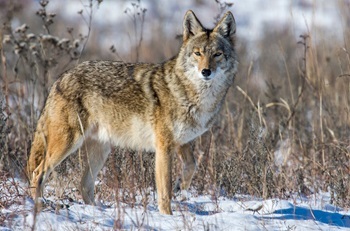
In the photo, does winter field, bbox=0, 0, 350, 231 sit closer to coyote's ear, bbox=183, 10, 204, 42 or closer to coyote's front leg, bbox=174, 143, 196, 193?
coyote's front leg, bbox=174, 143, 196, 193

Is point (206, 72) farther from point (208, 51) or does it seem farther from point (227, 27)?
point (227, 27)

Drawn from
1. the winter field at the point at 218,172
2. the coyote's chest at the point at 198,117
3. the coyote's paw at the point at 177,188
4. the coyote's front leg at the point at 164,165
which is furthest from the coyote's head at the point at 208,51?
the coyote's paw at the point at 177,188

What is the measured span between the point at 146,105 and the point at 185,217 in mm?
1309

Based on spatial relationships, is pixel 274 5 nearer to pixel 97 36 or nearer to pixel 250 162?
pixel 97 36

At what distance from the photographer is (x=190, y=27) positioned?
566 cm

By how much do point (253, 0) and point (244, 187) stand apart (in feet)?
58.3

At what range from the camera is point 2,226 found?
4.12m

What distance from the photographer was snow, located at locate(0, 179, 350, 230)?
4156mm

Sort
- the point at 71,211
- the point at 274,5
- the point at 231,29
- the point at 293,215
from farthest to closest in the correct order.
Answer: the point at 274,5 < the point at 231,29 < the point at 293,215 < the point at 71,211

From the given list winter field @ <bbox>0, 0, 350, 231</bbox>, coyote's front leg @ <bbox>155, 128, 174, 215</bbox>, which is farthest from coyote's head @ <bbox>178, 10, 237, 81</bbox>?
winter field @ <bbox>0, 0, 350, 231</bbox>

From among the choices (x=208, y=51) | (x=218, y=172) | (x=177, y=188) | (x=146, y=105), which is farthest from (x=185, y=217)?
(x=218, y=172)

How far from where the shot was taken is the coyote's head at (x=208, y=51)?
5305 mm

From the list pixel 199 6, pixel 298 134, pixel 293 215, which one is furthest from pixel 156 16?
pixel 293 215

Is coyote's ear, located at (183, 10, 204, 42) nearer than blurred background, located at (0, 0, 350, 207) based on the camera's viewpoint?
Yes
